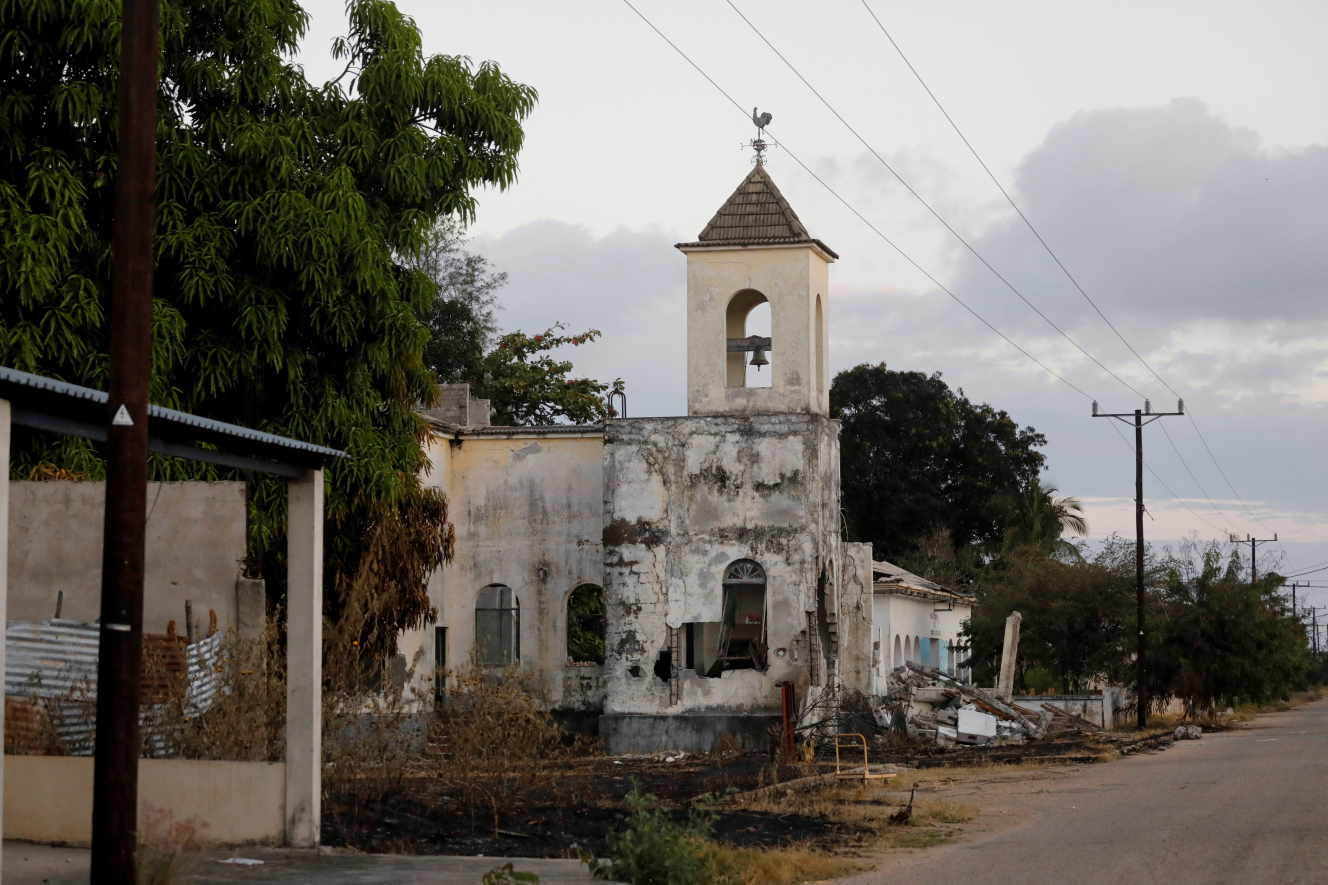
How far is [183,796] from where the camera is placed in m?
14.4

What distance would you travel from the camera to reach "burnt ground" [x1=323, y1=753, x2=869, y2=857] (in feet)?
51.8

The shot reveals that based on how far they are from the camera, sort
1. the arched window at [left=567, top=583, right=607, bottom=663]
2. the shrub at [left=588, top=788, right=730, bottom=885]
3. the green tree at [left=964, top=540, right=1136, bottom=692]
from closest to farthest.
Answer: the shrub at [left=588, top=788, right=730, bottom=885] → the arched window at [left=567, top=583, right=607, bottom=663] → the green tree at [left=964, top=540, right=1136, bottom=692]

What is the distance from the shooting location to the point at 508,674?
19.0 meters

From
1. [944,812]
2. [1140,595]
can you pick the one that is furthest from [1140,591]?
[944,812]

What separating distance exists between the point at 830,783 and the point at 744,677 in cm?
744

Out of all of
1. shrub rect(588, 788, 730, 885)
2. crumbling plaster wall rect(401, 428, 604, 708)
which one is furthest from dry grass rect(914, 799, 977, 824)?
crumbling plaster wall rect(401, 428, 604, 708)

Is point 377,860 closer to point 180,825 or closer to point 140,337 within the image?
point 180,825

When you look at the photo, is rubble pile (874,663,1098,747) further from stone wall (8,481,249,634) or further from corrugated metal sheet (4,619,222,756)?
corrugated metal sheet (4,619,222,756)

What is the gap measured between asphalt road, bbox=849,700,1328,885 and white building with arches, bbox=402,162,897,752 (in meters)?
6.37

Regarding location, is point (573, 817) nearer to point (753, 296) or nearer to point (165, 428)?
point (165, 428)

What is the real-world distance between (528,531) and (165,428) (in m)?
23.0

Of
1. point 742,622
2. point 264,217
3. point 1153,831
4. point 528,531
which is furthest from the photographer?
point 742,622

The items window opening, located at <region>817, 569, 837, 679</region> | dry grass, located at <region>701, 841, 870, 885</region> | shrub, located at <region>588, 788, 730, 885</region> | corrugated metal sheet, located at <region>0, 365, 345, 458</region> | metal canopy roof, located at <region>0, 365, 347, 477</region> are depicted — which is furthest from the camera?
window opening, located at <region>817, 569, 837, 679</region>

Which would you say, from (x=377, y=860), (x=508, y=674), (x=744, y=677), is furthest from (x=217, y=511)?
(x=744, y=677)
